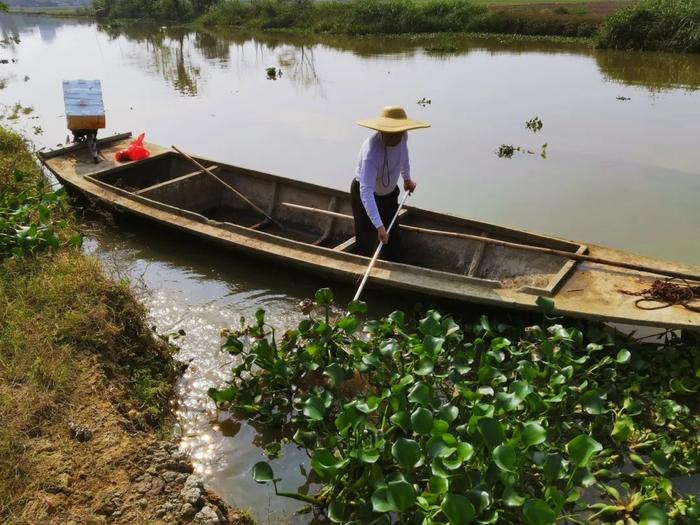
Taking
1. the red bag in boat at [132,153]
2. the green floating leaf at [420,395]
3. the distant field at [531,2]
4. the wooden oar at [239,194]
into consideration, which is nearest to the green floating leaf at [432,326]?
the green floating leaf at [420,395]

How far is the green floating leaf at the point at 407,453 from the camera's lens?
2512 mm

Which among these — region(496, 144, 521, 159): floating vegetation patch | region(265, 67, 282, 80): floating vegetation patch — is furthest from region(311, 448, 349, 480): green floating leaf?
region(265, 67, 282, 80): floating vegetation patch

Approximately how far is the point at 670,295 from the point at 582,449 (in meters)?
1.65

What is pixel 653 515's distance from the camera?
2365 millimetres

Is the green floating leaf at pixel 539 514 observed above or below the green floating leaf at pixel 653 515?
above

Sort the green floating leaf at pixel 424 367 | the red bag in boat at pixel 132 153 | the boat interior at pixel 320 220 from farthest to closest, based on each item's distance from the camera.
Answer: the red bag in boat at pixel 132 153
the boat interior at pixel 320 220
the green floating leaf at pixel 424 367

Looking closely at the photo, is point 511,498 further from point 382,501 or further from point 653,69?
point 653,69

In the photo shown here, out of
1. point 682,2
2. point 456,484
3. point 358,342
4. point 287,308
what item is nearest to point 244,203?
point 287,308

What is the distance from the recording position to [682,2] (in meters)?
15.4

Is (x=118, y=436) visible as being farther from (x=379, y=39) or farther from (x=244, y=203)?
(x=379, y=39)

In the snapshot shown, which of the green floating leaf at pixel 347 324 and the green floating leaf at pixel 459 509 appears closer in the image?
the green floating leaf at pixel 459 509

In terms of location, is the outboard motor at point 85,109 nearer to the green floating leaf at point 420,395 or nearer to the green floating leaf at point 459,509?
the green floating leaf at point 420,395

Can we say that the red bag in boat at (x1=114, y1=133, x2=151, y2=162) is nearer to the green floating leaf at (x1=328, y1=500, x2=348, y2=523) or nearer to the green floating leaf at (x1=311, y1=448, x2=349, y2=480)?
the green floating leaf at (x1=311, y1=448, x2=349, y2=480)

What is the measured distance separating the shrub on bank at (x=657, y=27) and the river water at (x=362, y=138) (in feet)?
2.35
